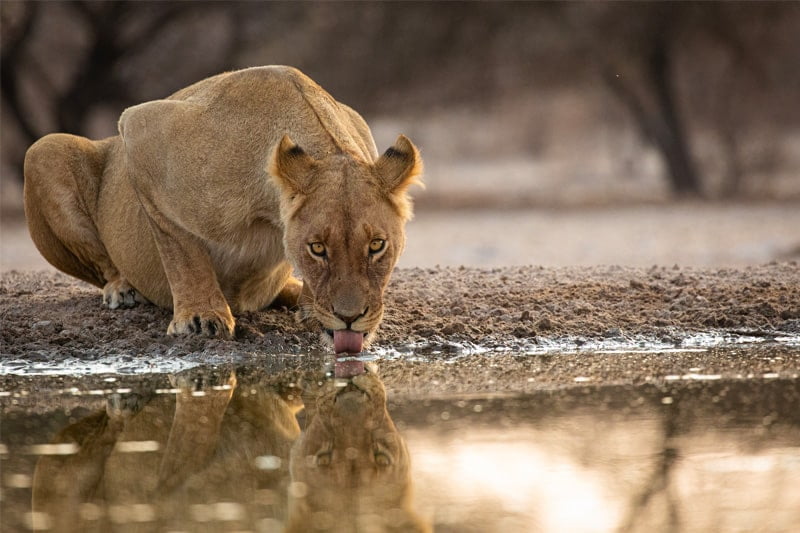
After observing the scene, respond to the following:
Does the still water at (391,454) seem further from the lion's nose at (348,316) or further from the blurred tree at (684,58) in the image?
the blurred tree at (684,58)

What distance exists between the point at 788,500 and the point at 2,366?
3204mm

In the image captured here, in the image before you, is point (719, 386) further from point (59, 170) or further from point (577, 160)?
point (577, 160)

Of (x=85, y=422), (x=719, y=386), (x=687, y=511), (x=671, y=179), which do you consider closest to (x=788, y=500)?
(x=687, y=511)

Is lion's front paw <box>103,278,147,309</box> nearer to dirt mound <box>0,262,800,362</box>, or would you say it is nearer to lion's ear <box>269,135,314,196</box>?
dirt mound <box>0,262,800,362</box>

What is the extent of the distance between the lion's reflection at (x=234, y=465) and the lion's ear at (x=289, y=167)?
77 cm

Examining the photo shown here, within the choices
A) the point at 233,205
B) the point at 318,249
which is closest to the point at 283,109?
the point at 233,205

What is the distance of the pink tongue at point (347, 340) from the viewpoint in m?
4.70

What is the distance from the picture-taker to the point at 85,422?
155 inches

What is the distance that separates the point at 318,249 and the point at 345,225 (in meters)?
0.15

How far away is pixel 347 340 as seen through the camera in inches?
185

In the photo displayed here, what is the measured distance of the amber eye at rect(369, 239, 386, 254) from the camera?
4562 millimetres

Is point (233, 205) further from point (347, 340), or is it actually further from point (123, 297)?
point (123, 297)

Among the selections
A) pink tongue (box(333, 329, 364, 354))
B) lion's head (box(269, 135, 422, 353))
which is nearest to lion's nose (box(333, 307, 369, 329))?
lion's head (box(269, 135, 422, 353))

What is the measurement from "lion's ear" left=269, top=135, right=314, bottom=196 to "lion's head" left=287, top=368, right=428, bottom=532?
80 cm
